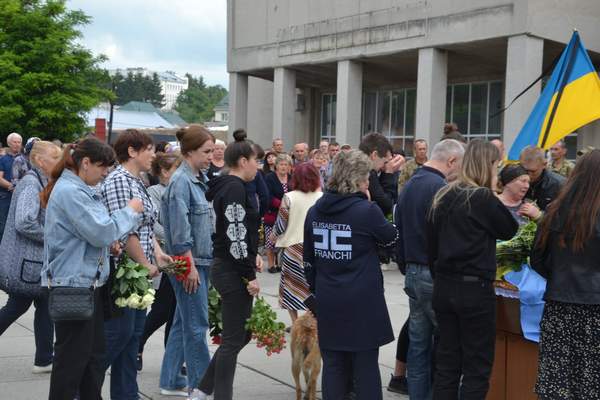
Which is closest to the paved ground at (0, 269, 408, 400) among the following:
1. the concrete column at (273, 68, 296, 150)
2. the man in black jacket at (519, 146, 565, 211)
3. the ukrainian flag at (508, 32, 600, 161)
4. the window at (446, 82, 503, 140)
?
the man in black jacket at (519, 146, 565, 211)

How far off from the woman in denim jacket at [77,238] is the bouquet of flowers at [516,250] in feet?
8.32

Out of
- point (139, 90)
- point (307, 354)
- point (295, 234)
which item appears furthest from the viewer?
point (139, 90)

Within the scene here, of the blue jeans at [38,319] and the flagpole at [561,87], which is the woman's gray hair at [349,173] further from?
the flagpole at [561,87]

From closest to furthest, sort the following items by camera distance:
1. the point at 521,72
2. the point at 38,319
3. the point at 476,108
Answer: the point at 38,319 → the point at 521,72 → the point at 476,108

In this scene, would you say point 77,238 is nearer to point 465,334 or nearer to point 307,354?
point 307,354

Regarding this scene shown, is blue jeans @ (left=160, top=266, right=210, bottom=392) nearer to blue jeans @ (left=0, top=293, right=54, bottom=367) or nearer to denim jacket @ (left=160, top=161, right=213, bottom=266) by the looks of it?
denim jacket @ (left=160, top=161, right=213, bottom=266)

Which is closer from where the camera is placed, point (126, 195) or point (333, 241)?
point (333, 241)

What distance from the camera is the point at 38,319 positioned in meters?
6.62

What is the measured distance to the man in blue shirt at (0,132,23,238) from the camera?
13484mm

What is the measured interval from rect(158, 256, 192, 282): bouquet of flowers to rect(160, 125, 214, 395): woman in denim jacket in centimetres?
4

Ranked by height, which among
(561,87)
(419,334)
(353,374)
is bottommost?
(353,374)

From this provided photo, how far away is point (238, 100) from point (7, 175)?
54.3ft

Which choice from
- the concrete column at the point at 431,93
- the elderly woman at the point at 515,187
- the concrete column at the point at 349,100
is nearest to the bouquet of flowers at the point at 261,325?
the elderly woman at the point at 515,187

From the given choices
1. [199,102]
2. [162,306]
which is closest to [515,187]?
[162,306]
